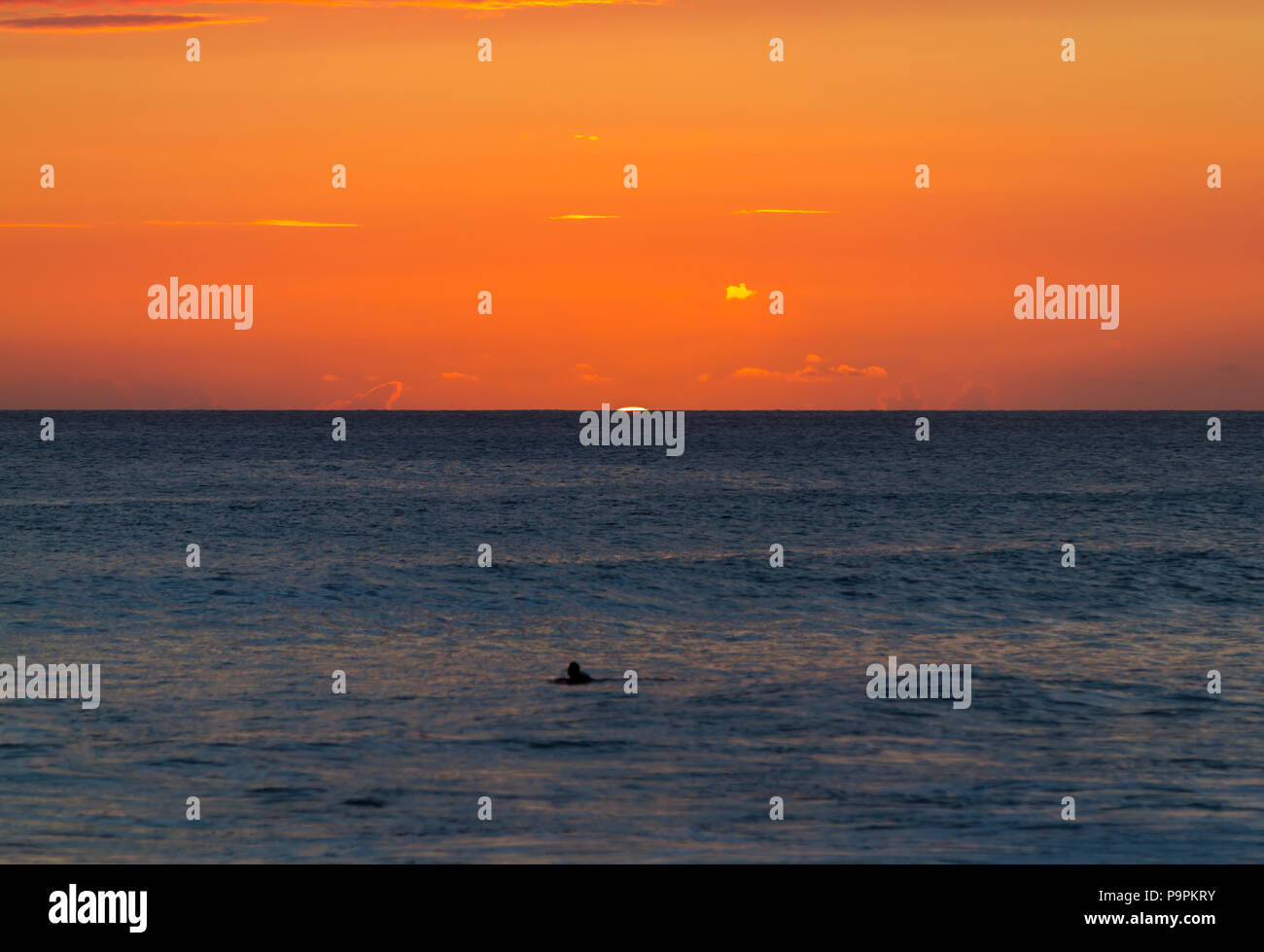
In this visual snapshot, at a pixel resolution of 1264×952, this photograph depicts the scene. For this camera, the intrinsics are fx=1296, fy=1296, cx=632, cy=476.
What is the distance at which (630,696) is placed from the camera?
24.6 meters

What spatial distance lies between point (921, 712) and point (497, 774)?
8142 millimetres

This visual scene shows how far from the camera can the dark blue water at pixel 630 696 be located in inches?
651

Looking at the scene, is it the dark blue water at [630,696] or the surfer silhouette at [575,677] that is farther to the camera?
the surfer silhouette at [575,677]

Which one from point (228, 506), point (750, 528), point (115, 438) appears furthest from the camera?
point (115, 438)

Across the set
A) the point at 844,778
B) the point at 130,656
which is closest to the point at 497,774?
the point at 844,778

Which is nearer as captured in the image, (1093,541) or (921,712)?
(921,712)

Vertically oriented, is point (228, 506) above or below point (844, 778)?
above

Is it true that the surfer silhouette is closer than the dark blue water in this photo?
No

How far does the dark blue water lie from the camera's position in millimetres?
16547

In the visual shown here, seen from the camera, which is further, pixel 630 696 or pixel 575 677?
pixel 575 677
